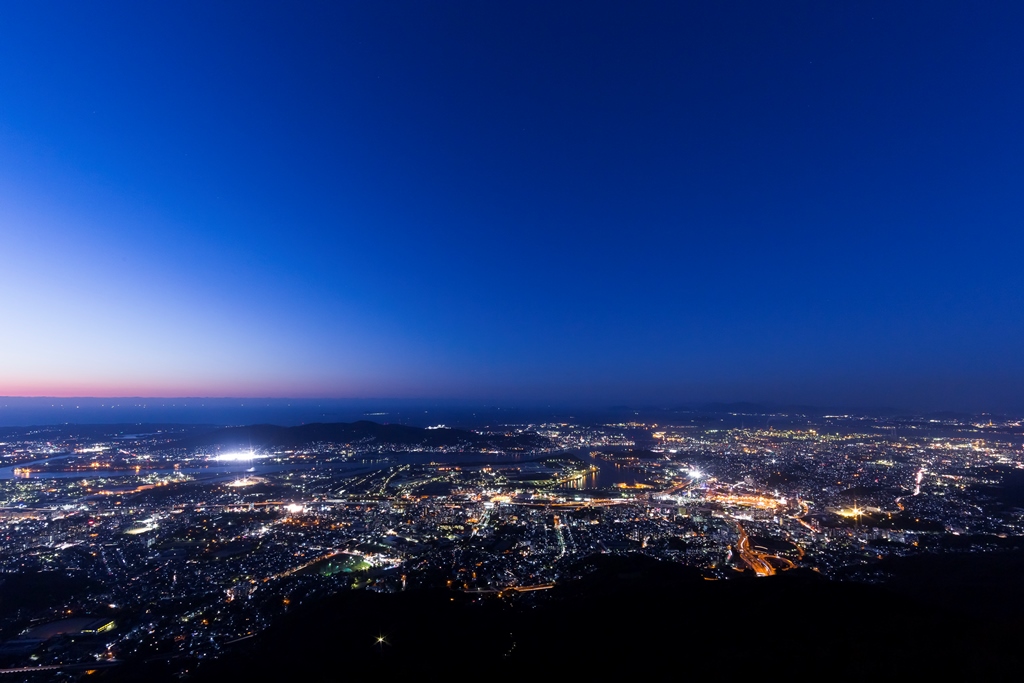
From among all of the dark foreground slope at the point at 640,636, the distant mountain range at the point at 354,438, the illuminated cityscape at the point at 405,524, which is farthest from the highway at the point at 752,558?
the distant mountain range at the point at 354,438

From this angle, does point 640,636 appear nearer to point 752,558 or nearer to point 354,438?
point 752,558

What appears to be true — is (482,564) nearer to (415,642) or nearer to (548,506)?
(415,642)

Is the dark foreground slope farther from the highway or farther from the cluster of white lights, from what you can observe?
the cluster of white lights

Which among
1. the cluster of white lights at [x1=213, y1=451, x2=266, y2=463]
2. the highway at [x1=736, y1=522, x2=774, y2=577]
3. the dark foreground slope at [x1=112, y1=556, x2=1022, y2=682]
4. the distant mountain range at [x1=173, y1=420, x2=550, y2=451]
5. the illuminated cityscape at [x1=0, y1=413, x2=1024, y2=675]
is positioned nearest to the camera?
the dark foreground slope at [x1=112, y1=556, x2=1022, y2=682]

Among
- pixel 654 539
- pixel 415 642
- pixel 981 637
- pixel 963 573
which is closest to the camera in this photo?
pixel 981 637

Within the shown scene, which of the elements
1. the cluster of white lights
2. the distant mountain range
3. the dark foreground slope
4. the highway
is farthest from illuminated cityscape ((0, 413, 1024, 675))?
the distant mountain range

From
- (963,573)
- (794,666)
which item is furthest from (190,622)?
(963,573)

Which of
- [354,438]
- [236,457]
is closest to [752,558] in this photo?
[236,457]
